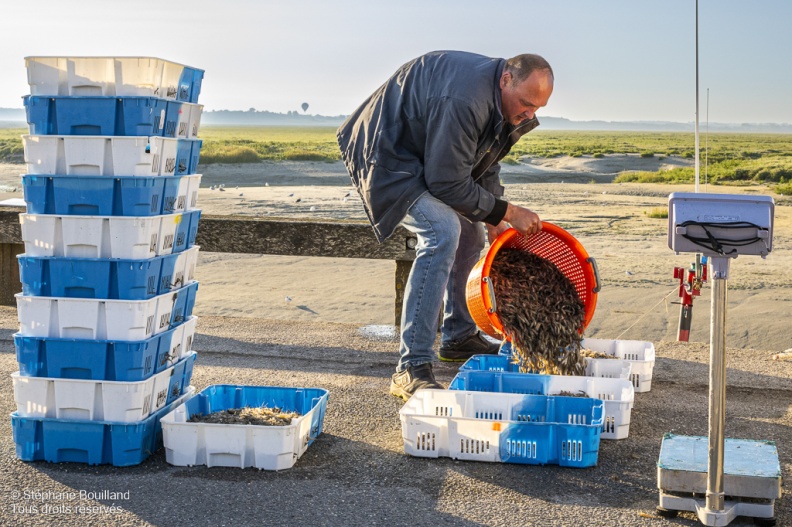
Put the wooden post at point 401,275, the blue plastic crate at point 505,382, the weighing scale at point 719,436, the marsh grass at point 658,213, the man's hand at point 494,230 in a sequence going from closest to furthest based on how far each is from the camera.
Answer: the weighing scale at point 719,436
the blue plastic crate at point 505,382
the man's hand at point 494,230
the wooden post at point 401,275
the marsh grass at point 658,213

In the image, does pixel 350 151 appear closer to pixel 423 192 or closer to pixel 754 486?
pixel 423 192

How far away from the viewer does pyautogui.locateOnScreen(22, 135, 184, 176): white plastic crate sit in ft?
13.3

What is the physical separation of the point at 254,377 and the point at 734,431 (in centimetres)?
256

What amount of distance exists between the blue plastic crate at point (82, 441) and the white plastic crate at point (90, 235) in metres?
0.68

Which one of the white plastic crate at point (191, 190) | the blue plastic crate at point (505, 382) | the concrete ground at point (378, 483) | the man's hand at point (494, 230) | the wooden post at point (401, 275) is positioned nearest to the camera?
the concrete ground at point (378, 483)

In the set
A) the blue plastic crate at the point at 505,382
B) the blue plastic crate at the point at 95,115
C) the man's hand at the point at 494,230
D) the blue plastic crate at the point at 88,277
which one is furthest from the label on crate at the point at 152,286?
the man's hand at the point at 494,230

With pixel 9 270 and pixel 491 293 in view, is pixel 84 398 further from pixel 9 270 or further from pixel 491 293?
pixel 9 270

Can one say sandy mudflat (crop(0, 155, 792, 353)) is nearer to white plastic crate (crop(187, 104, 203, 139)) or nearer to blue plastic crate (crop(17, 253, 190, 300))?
white plastic crate (crop(187, 104, 203, 139))

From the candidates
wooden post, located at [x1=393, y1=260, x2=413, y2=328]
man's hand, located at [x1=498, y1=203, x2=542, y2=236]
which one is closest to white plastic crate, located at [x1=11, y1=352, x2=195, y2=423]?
man's hand, located at [x1=498, y1=203, x2=542, y2=236]

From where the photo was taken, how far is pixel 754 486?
355 cm

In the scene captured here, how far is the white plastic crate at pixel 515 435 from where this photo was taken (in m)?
4.16

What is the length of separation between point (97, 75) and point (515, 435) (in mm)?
2193

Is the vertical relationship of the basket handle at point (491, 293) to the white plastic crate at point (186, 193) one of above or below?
below

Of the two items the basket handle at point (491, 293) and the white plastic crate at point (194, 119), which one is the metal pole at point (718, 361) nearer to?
the basket handle at point (491, 293)
